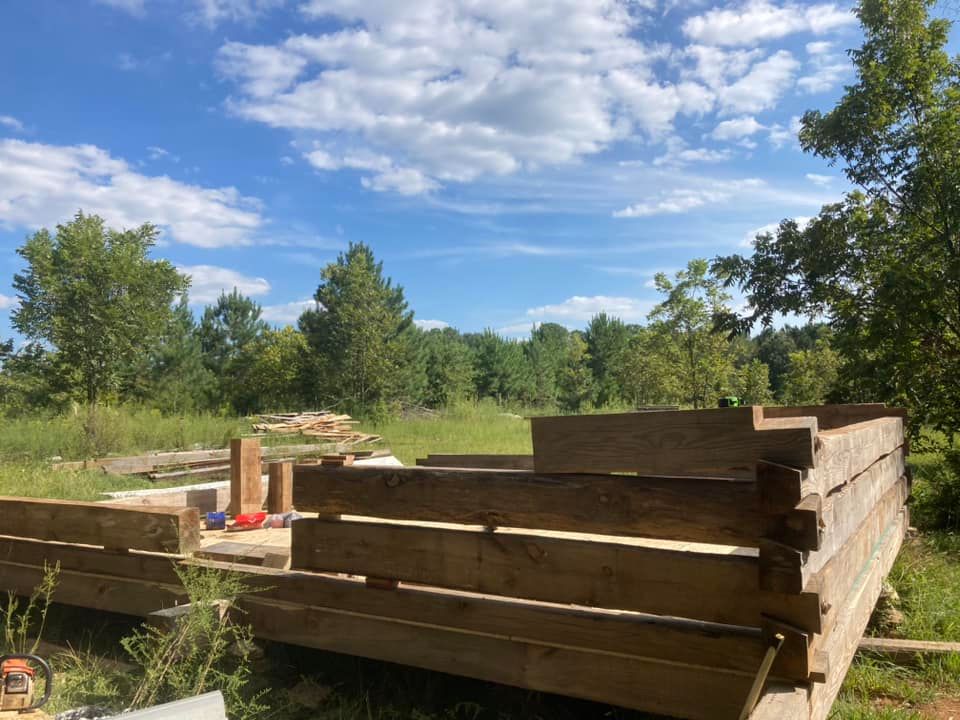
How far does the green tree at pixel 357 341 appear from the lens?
38.8 m

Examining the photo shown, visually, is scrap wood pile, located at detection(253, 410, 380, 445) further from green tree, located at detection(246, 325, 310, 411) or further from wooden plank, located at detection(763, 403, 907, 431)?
green tree, located at detection(246, 325, 310, 411)

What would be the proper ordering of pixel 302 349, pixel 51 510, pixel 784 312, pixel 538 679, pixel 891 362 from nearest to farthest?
pixel 538 679 < pixel 51 510 < pixel 891 362 < pixel 784 312 < pixel 302 349

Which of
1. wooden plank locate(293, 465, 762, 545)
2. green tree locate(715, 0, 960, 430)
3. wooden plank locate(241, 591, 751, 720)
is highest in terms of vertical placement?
green tree locate(715, 0, 960, 430)

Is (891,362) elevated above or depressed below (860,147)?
below

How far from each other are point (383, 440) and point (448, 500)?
64.1 feet

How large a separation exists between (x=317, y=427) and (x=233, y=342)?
114ft

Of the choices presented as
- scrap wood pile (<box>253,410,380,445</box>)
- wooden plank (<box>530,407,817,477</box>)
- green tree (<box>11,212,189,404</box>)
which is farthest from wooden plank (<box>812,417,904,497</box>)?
green tree (<box>11,212,189,404</box>)

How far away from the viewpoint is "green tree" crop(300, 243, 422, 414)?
3878 centimetres

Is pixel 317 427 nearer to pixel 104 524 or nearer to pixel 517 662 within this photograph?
pixel 104 524

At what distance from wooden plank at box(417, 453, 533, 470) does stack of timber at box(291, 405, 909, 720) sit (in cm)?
284

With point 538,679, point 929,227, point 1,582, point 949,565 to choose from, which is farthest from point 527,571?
point 929,227

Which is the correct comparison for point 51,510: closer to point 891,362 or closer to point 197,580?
point 197,580

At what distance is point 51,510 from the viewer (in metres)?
4.55

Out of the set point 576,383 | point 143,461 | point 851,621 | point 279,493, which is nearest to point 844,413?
point 851,621
